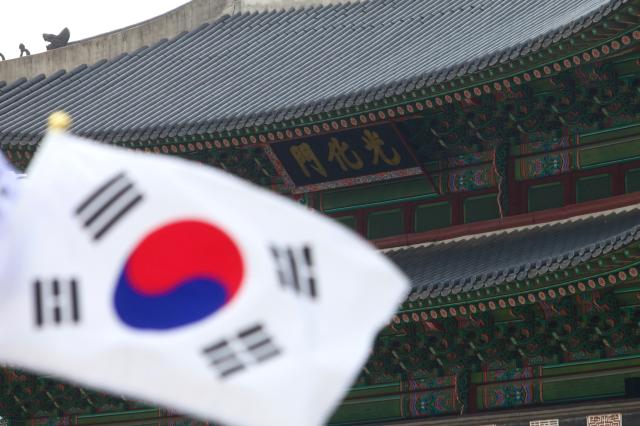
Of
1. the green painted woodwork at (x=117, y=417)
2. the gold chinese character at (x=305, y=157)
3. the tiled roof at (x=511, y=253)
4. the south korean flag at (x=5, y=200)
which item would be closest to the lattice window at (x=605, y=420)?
the tiled roof at (x=511, y=253)

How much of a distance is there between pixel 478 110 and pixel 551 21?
1755 mm

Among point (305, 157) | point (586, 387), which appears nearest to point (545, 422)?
point (586, 387)

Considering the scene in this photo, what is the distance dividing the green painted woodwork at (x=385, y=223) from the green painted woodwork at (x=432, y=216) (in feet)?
0.84

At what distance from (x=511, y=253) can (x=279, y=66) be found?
21.8 feet

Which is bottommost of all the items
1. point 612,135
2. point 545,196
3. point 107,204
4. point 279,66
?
point 545,196

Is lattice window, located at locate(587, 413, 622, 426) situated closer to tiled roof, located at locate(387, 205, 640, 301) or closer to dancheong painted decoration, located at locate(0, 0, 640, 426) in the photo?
dancheong painted decoration, located at locate(0, 0, 640, 426)

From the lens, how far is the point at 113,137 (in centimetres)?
2569

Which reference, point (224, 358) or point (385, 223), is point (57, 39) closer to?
point (385, 223)

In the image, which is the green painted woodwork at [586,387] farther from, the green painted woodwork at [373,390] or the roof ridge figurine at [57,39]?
the roof ridge figurine at [57,39]

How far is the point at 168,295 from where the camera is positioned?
8844 millimetres

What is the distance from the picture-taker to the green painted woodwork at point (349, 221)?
2483cm

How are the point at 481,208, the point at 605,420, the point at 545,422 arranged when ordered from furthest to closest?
the point at 481,208 → the point at 545,422 → the point at 605,420

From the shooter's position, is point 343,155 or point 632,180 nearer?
point 632,180

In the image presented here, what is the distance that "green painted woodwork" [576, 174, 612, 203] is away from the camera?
22.6 m
